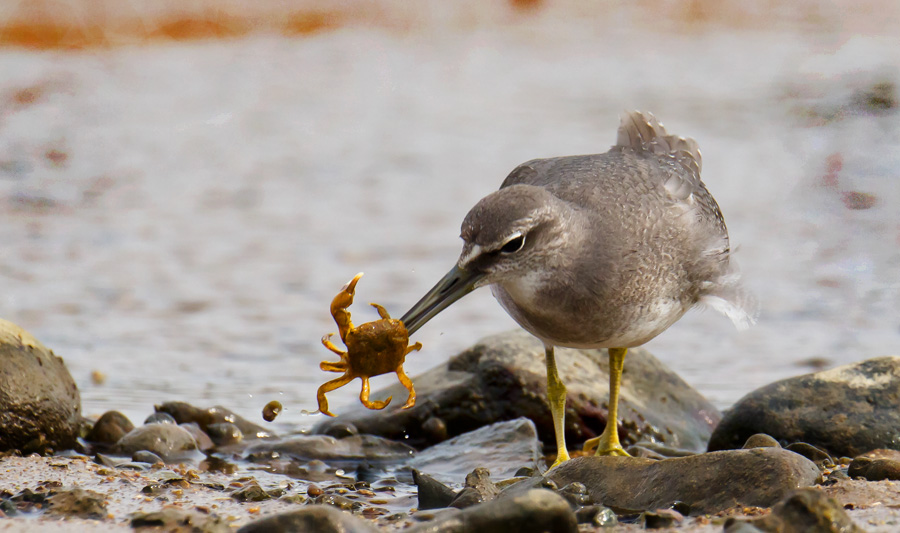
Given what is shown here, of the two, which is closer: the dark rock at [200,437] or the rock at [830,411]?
the rock at [830,411]

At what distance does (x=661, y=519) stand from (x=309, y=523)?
1649 mm

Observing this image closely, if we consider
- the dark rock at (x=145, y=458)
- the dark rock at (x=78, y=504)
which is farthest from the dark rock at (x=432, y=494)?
the dark rock at (x=145, y=458)

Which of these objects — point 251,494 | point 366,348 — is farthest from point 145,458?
point 366,348

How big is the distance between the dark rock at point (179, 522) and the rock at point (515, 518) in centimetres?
89

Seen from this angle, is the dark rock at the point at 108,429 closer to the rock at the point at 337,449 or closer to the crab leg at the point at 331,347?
the rock at the point at 337,449

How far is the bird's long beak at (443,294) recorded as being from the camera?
18.3 feet

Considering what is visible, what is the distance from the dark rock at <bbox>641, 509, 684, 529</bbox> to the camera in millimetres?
4854

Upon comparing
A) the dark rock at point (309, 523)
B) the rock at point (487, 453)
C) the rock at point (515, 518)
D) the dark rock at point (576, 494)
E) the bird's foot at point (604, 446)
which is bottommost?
the bird's foot at point (604, 446)

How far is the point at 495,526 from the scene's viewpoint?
431 cm

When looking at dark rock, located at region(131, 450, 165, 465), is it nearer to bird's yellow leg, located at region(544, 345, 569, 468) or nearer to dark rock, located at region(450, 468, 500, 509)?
dark rock, located at region(450, 468, 500, 509)

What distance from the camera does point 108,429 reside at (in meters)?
6.93

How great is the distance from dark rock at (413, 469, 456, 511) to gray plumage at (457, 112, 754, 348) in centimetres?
106

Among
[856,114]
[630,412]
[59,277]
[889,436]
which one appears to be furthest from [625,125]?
[856,114]

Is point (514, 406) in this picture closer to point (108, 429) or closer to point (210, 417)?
point (210, 417)
